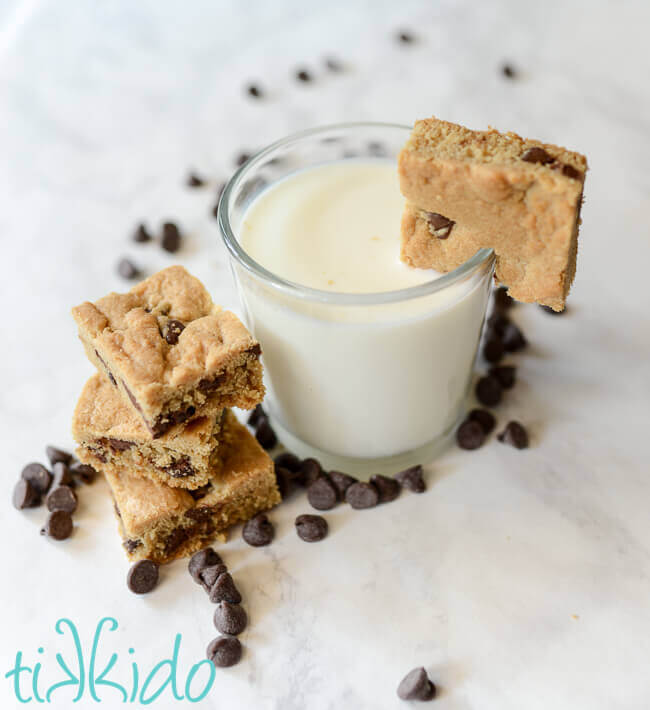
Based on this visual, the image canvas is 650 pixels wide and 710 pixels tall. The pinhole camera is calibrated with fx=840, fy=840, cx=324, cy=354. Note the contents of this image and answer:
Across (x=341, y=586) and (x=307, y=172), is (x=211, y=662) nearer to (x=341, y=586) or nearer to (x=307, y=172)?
(x=341, y=586)

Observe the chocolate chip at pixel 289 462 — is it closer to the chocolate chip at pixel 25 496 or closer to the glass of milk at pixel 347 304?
the glass of milk at pixel 347 304

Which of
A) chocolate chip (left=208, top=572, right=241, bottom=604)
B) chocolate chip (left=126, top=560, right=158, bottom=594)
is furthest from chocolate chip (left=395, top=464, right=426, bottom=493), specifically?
chocolate chip (left=126, top=560, right=158, bottom=594)

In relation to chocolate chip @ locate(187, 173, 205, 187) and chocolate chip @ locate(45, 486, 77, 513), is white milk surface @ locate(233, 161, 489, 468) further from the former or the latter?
chocolate chip @ locate(187, 173, 205, 187)

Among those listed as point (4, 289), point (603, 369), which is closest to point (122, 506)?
point (4, 289)

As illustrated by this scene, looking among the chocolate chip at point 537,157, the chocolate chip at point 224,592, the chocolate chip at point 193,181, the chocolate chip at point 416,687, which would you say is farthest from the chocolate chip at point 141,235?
the chocolate chip at point 416,687

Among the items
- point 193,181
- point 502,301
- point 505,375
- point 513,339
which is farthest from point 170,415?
point 193,181

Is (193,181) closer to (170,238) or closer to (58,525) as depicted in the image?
(170,238)
